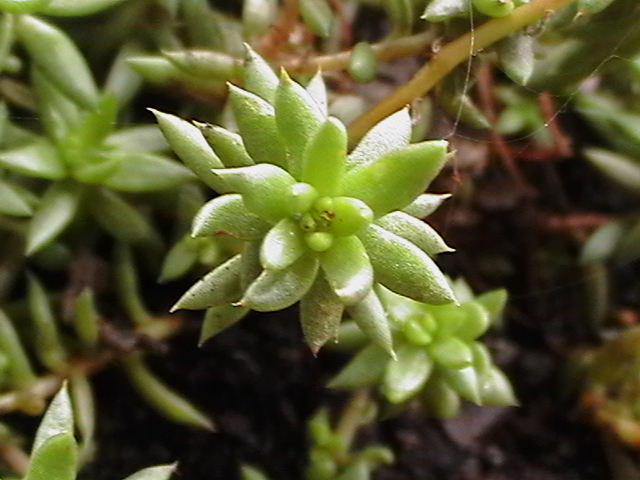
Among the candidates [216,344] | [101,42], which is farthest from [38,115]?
[216,344]

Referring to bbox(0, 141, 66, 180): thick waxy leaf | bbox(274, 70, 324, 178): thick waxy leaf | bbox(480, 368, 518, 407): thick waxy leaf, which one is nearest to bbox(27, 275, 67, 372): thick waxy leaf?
bbox(0, 141, 66, 180): thick waxy leaf

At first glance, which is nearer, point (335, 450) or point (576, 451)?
point (335, 450)

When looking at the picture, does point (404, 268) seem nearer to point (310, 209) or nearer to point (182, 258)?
point (310, 209)

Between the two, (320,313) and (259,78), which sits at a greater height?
→ (259,78)

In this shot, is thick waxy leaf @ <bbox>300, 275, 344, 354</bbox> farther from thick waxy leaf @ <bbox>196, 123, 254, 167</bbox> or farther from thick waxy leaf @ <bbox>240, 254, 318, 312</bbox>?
thick waxy leaf @ <bbox>196, 123, 254, 167</bbox>

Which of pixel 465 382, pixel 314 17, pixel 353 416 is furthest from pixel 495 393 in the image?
pixel 314 17

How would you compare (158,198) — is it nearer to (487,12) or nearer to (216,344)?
(216,344)

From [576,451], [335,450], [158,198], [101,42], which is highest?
[101,42]
